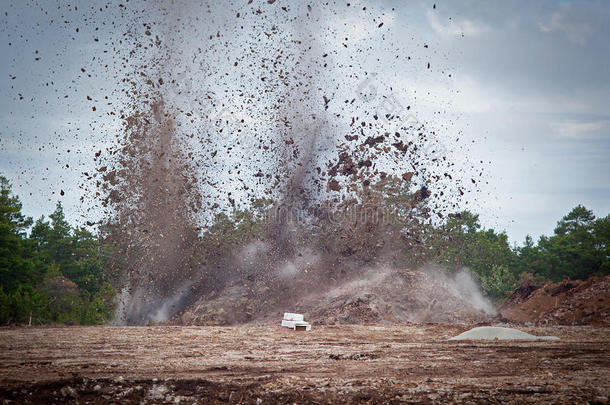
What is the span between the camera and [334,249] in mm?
29125

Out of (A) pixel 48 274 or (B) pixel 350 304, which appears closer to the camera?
(B) pixel 350 304

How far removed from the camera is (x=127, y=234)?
84.3ft

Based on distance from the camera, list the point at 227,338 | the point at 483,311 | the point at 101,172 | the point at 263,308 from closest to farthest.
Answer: the point at 227,338, the point at 101,172, the point at 263,308, the point at 483,311

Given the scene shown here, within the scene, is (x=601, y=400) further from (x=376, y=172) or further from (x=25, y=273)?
(x=25, y=273)

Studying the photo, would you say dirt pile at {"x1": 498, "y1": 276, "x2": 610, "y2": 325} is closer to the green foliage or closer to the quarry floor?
the quarry floor

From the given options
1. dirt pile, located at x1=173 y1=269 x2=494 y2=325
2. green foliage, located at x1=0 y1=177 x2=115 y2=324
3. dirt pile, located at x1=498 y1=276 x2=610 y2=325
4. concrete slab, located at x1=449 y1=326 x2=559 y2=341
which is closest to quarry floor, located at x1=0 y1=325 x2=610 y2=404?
concrete slab, located at x1=449 y1=326 x2=559 y2=341

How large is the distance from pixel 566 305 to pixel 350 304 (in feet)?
44.5

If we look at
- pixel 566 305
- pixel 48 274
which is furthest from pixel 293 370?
pixel 48 274

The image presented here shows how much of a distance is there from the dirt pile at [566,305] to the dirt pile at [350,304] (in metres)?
2.45

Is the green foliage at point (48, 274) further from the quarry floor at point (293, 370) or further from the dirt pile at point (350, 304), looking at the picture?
the quarry floor at point (293, 370)

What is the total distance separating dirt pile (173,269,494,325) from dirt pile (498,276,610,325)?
2450 mm

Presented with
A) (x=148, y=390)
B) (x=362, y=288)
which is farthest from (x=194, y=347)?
(x=362, y=288)

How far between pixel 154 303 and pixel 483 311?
2258 centimetres

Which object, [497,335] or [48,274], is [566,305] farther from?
[48,274]
